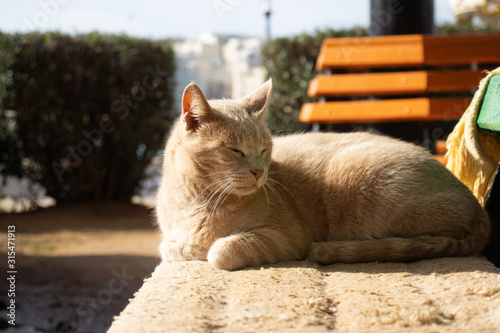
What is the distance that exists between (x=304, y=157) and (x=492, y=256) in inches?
39.7

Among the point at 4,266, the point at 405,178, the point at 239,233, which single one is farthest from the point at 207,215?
the point at 4,266

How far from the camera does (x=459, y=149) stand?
2859 mm

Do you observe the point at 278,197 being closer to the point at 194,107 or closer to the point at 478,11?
the point at 194,107

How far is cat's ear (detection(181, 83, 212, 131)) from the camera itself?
2271mm

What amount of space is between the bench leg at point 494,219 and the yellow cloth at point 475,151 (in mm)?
109

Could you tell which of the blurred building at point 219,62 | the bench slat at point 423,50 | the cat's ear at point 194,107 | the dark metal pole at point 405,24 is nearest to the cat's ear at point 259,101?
the cat's ear at point 194,107

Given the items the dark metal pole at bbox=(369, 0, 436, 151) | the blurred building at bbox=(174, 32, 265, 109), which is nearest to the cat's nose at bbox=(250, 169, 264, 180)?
the dark metal pole at bbox=(369, 0, 436, 151)

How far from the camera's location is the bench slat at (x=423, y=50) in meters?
4.30

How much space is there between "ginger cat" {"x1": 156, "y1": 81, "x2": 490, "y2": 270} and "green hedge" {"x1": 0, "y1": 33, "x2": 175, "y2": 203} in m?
5.14

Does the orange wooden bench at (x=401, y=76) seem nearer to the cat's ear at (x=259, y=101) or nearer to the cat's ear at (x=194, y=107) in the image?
the cat's ear at (x=259, y=101)

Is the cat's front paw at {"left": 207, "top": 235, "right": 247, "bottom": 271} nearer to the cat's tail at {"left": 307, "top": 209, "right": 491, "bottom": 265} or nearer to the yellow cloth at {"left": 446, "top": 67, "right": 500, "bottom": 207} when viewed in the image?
the cat's tail at {"left": 307, "top": 209, "right": 491, "bottom": 265}

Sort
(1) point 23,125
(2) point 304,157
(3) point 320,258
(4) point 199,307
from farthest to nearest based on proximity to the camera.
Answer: (1) point 23,125, (2) point 304,157, (3) point 320,258, (4) point 199,307

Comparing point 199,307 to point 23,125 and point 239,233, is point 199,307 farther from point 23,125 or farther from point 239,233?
point 23,125

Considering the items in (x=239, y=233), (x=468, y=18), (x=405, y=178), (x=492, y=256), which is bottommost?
(x=492, y=256)
